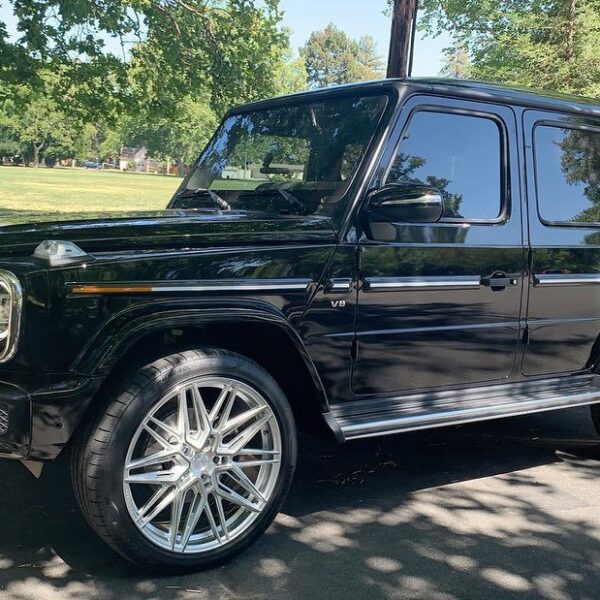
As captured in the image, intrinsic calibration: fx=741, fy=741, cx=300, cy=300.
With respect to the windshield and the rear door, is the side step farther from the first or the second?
the windshield

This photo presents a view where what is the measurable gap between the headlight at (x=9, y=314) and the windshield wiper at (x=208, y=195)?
61.1 inches

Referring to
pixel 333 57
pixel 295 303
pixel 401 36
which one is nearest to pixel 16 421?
pixel 295 303

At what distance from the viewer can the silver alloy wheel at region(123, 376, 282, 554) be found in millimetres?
2988

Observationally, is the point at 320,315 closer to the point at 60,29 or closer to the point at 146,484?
the point at 146,484

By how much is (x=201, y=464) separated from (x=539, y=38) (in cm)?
2098

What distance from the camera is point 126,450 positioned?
2.87 meters

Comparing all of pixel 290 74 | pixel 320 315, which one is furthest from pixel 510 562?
pixel 290 74

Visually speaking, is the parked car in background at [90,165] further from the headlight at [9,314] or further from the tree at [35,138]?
the headlight at [9,314]

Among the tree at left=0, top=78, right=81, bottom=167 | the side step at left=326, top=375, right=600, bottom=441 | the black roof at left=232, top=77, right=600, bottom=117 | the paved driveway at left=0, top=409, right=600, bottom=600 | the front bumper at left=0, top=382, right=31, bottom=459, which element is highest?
the tree at left=0, top=78, right=81, bottom=167

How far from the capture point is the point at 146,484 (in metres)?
3.07

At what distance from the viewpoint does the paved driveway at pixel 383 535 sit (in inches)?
121

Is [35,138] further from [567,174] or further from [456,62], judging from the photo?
[567,174]

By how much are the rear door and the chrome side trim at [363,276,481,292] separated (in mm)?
463

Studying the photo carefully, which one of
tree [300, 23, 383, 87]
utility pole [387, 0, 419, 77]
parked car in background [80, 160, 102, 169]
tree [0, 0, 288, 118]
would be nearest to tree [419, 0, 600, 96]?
tree [0, 0, 288, 118]
